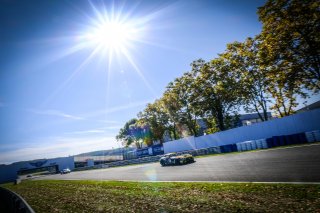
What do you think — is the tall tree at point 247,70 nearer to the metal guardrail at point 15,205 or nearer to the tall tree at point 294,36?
the tall tree at point 294,36

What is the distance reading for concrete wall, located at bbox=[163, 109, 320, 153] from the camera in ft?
81.6

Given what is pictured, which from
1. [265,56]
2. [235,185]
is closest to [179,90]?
[265,56]

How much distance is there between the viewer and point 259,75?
34156 millimetres

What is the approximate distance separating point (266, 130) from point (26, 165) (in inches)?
3314

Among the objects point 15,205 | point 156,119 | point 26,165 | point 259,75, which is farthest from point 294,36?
point 26,165

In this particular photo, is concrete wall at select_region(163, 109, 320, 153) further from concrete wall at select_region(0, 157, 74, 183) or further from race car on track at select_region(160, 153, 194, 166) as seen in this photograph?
concrete wall at select_region(0, 157, 74, 183)

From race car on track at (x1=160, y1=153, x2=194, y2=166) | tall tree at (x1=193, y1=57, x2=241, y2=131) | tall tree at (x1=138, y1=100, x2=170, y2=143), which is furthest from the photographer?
tall tree at (x1=138, y1=100, x2=170, y2=143)

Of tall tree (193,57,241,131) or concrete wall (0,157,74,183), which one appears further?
concrete wall (0,157,74,183)

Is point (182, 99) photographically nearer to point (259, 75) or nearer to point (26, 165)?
point (259, 75)

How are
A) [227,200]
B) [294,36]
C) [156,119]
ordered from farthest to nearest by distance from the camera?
[156,119]
[294,36]
[227,200]

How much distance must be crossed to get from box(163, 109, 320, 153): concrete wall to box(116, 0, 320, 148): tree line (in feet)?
11.2

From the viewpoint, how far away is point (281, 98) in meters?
35.6

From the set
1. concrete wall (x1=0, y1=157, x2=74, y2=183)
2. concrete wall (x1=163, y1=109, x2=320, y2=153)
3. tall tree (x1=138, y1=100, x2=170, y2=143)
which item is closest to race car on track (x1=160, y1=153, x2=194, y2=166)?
concrete wall (x1=163, y1=109, x2=320, y2=153)

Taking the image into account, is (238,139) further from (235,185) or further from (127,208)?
(127,208)
